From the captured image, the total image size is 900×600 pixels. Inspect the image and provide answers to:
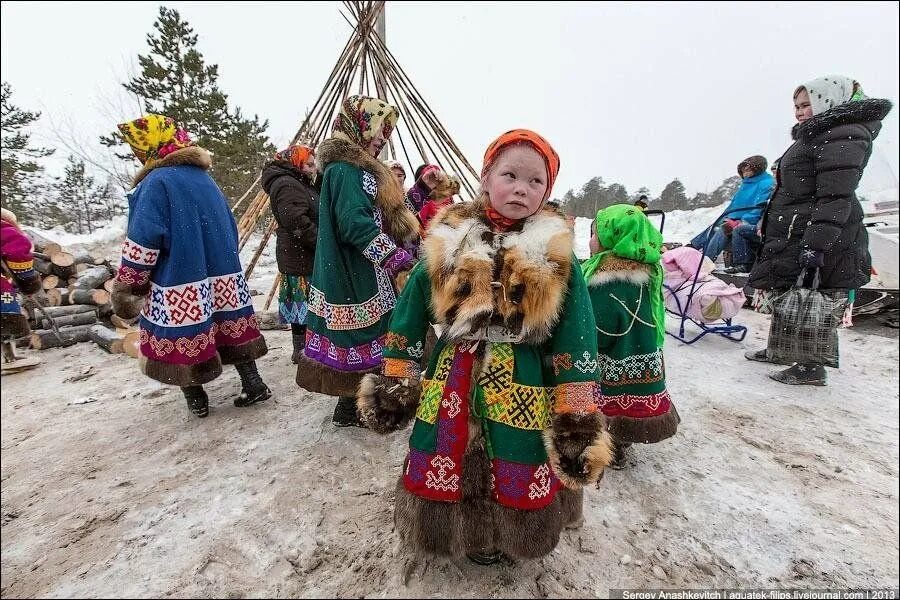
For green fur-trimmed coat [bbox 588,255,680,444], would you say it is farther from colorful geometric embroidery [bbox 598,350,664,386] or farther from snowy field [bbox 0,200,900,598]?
snowy field [bbox 0,200,900,598]

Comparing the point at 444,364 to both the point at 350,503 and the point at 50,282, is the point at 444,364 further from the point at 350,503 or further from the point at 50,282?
the point at 50,282

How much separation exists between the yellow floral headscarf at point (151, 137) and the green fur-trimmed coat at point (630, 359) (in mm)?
2933

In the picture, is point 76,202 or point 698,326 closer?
point 698,326

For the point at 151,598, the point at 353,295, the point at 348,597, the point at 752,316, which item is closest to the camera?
the point at 151,598

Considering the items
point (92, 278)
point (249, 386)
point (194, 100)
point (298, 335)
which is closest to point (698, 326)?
point (298, 335)

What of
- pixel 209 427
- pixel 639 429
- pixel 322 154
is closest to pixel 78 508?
pixel 209 427

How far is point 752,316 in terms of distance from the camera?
5.77 meters

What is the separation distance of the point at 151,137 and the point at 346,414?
2213mm

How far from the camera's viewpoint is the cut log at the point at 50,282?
522 cm

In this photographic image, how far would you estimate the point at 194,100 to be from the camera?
10984 mm

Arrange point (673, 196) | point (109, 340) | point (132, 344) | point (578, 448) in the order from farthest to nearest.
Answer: point (673, 196) → point (109, 340) → point (132, 344) → point (578, 448)

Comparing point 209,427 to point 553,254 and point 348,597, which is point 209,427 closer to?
point 348,597

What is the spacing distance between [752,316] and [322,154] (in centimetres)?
638

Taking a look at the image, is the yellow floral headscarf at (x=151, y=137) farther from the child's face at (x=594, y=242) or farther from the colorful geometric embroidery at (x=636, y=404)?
the colorful geometric embroidery at (x=636, y=404)
